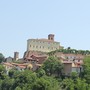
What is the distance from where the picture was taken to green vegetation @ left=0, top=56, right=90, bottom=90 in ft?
146

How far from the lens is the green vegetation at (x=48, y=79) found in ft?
146

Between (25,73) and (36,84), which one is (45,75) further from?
(36,84)

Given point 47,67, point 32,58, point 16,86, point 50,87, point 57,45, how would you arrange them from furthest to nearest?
point 57,45, point 32,58, point 47,67, point 16,86, point 50,87

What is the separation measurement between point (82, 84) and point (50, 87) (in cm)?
383

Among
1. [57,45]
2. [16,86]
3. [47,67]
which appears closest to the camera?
[16,86]

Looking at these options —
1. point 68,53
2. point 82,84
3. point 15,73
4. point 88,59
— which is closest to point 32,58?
point 68,53

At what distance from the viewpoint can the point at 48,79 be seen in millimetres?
46938

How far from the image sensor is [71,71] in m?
51.1

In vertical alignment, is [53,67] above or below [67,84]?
above

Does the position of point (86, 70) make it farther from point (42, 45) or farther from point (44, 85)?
point (42, 45)

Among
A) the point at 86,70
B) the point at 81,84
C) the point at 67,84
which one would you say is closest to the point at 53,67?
the point at 86,70

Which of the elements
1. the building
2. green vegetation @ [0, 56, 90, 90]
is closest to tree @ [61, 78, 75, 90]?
green vegetation @ [0, 56, 90, 90]

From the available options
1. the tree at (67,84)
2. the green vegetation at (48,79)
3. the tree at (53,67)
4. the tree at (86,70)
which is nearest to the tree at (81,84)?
the green vegetation at (48,79)

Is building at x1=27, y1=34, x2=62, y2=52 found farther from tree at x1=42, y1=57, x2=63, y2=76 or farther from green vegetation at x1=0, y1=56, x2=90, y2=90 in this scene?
tree at x1=42, y1=57, x2=63, y2=76
